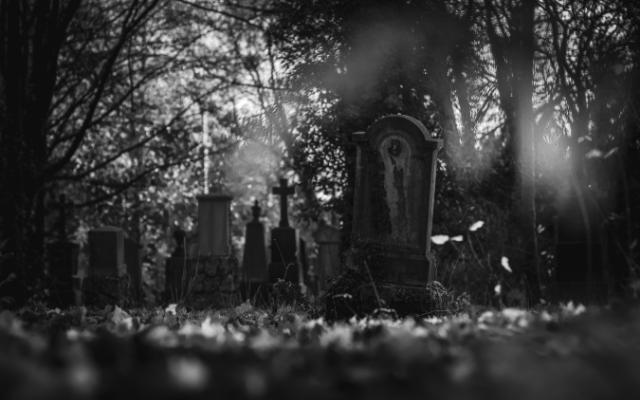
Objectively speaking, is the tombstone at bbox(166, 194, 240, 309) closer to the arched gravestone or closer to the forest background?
the forest background

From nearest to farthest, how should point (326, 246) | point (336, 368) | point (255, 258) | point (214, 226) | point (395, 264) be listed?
point (336, 368)
point (395, 264)
point (214, 226)
point (255, 258)
point (326, 246)

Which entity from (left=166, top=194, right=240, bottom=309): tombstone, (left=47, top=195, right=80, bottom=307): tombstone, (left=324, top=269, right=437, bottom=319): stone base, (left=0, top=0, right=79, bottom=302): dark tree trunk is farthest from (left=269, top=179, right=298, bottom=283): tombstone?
(left=324, top=269, right=437, bottom=319): stone base

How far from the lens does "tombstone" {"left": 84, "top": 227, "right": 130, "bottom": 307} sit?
473 inches

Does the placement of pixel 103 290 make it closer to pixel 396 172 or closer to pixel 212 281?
pixel 212 281

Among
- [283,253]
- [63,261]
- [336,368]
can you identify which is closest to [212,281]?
[283,253]

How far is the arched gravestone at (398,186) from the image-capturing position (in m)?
8.11

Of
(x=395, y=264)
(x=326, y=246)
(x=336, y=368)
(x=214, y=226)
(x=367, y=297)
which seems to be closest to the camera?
(x=336, y=368)

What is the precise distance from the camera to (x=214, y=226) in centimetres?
1234

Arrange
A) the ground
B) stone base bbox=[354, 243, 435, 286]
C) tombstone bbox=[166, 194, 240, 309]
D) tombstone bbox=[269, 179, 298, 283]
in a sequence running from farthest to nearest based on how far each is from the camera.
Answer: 1. tombstone bbox=[269, 179, 298, 283]
2. tombstone bbox=[166, 194, 240, 309]
3. stone base bbox=[354, 243, 435, 286]
4. the ground

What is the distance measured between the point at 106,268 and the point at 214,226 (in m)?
1.80

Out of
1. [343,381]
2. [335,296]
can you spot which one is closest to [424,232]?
[335,296]

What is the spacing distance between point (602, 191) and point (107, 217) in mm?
13085

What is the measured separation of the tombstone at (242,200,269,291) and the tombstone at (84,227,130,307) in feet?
6.59

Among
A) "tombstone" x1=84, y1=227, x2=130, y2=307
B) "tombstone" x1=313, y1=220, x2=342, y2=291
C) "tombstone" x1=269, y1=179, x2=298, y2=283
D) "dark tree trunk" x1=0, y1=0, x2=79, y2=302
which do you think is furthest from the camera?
"tombstone" x1=313, y1=220, x2=342, y2=291
